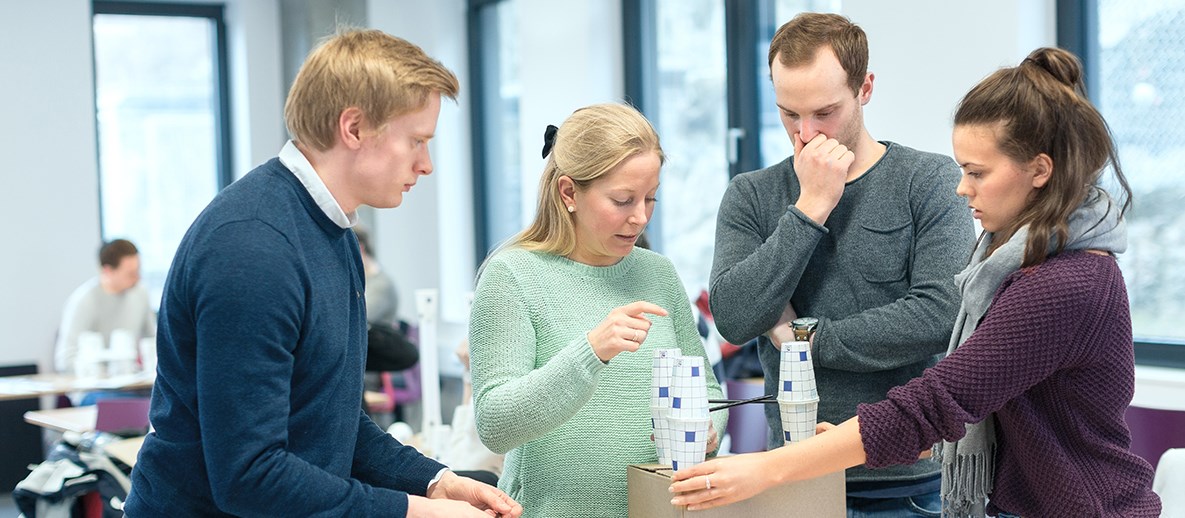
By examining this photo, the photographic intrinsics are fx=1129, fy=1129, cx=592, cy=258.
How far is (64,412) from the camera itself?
16.3ft

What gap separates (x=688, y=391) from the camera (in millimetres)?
1509

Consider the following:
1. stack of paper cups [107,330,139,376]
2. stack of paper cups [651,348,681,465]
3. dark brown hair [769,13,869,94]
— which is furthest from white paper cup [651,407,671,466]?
stack of paper cups [107,330,139,376]

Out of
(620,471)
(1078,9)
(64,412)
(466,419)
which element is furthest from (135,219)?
(620,471)

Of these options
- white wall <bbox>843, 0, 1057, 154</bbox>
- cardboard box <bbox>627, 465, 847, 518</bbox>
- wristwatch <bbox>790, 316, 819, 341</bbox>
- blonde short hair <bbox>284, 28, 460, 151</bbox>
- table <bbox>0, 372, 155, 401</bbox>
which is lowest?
table <bbox>0, 372, 155, 401</bbox>

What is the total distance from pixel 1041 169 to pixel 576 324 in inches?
A: 28.4

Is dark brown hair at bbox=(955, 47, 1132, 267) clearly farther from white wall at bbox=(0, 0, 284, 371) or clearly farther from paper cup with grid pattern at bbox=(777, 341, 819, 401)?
white wall at bbox=(0, 0, 284, 371)

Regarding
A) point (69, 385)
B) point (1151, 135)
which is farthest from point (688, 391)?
point (69, 385)

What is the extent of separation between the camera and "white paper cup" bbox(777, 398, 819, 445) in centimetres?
160

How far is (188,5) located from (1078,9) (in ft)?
20.4

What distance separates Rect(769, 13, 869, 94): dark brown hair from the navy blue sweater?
81cm

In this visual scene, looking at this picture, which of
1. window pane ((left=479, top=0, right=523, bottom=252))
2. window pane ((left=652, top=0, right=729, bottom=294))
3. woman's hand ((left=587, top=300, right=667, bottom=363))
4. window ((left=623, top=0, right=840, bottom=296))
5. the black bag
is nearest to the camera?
woman's hand ((left=587, top=300, right=667, bottom=363))

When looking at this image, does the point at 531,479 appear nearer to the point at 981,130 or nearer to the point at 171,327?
the point at 171,327

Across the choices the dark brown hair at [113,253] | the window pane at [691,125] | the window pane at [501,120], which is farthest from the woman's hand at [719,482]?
the dark brown hair at [113,253]

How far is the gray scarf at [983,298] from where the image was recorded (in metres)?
1.47
